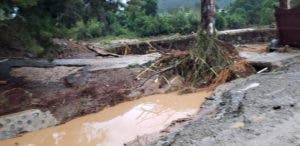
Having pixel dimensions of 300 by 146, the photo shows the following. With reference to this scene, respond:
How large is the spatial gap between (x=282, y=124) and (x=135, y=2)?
8372mm

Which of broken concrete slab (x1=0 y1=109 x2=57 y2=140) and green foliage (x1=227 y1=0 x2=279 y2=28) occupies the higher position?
green foliage (x1=227 y1=0 x2=279 y2=28)

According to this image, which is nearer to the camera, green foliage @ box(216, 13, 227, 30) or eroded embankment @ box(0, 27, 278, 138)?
eroded embankment @ box(0, 27, 278, 138)

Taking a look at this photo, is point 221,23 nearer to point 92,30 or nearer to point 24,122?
point 92,30

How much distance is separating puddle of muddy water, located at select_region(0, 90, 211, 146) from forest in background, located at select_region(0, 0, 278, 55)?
6.36 ft

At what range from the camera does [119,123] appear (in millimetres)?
9031

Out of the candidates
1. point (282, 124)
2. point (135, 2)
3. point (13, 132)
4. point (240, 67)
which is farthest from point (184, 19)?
point (282, 124)

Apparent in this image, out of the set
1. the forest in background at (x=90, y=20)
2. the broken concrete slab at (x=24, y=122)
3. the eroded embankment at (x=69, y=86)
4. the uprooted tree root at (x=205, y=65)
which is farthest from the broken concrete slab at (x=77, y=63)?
the broken concrete slab at (x=24, y=122)

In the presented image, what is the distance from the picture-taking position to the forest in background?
9.83 metres

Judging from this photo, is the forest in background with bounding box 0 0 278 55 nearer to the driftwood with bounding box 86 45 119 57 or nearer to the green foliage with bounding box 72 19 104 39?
the green foliage with bounding box 72 19 104 39

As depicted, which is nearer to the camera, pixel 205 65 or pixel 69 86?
pixel 69 86

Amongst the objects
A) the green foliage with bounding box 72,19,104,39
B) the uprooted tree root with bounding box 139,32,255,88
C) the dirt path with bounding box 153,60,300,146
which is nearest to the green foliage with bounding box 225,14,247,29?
the green foliage with bounding box 72,19,104,39

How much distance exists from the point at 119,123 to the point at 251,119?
353 centimetres

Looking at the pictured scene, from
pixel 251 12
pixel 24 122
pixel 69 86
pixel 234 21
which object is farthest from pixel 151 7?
pixel 24 122

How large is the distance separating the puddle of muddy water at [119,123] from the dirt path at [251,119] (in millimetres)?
1076
